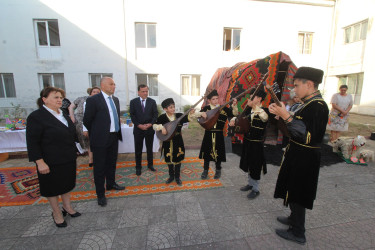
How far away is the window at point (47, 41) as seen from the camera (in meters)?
10.7

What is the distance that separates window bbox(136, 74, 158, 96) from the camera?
11.6m

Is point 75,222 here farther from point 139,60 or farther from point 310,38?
point 310,38

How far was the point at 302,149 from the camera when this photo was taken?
2166 mm

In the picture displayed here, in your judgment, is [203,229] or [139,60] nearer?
[203,229]

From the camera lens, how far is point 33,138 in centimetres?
227

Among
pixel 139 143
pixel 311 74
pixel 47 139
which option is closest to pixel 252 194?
pixel 311 74

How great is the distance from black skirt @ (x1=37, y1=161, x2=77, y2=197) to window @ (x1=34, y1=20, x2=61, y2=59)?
11.2 meters

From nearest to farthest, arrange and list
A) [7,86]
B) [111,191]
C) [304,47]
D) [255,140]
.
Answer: [255,140] → [111,191] → [7,86] → [304,47]

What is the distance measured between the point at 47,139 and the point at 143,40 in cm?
1037

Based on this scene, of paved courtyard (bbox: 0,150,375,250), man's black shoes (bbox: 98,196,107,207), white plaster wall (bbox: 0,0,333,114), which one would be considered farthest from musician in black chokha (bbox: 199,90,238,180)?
white plaster wall (bbox: 0,0,333,114)

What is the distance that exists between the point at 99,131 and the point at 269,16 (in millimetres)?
12805

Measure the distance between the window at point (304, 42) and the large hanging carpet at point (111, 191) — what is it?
12.6 meters

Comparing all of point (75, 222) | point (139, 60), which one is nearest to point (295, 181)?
point (75, 222)

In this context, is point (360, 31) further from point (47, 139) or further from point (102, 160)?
point (47, 139)
